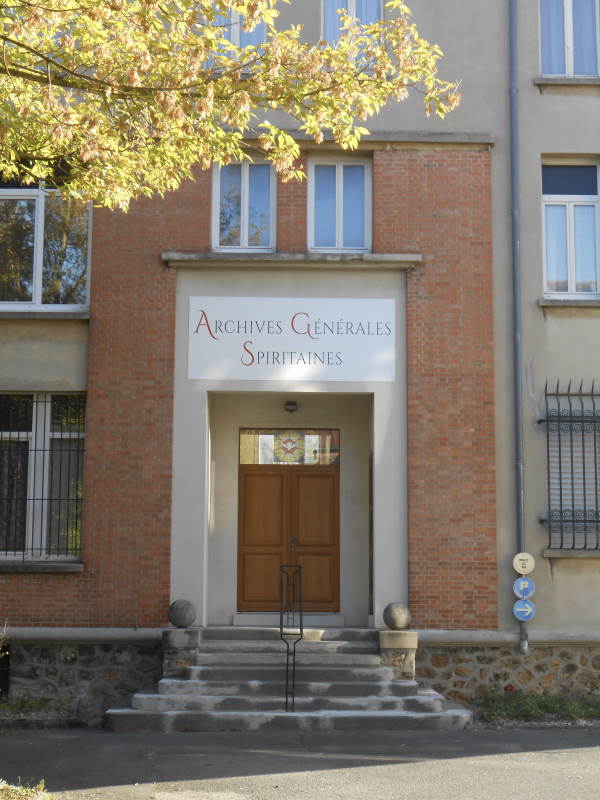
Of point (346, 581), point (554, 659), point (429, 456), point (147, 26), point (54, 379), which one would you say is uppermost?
point (147, 26)

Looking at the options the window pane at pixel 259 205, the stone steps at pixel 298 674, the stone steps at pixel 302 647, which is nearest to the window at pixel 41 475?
the stone steps at pixel 302 647

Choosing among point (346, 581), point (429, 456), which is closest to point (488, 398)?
point (429, 456)

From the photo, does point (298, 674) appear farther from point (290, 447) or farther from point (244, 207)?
point (244, 207)

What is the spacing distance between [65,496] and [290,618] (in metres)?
3.49

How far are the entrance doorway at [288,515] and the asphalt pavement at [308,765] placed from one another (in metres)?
3.18

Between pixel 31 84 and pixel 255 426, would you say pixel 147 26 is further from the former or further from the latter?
pixel 255 426

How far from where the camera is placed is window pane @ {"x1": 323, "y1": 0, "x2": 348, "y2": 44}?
1430cm

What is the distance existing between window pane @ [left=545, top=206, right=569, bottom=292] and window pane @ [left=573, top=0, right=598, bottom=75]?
6.75 ft

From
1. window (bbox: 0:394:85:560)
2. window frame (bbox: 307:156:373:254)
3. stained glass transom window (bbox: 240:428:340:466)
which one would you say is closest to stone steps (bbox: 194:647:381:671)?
window (bbox: 0:394:85:560)

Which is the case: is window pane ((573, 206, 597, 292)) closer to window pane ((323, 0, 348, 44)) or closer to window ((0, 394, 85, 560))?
window pane ((323, 0, 348, 44))

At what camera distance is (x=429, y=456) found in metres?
13.3

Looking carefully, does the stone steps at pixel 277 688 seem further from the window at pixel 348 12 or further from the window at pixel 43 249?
the window at pixel 348 12

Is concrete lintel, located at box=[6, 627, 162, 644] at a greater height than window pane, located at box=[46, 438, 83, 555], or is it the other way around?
window pane, located at box=[46, 438, 83, 555]

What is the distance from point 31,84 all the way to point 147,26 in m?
1.96
